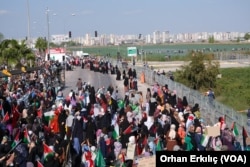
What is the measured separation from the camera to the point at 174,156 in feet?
20.9

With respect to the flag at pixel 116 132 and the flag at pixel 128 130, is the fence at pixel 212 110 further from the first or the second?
the flag at pixel 116 132

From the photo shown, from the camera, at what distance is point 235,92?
41.2 m

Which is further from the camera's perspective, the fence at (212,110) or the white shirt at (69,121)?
the fence at (212,110)

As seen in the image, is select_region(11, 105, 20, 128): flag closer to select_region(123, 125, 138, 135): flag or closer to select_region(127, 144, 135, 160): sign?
select_region(123, 125, 138, 135): flag

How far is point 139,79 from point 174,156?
106 ft

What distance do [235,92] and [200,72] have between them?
316cm

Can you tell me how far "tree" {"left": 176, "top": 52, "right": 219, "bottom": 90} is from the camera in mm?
41562

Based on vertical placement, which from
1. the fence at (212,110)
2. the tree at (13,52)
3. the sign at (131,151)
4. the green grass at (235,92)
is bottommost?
the green grass at (235,92)

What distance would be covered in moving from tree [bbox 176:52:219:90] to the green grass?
107cm

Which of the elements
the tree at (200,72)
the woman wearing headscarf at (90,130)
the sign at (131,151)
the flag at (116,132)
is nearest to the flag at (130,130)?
the flag at (116,132)

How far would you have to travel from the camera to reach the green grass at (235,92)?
33.3m

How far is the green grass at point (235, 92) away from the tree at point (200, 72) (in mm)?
1068

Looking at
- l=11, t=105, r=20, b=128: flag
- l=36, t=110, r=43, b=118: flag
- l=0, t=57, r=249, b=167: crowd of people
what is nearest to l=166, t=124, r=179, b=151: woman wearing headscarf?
l=0, t=57, r=249, b=167: crowd of people

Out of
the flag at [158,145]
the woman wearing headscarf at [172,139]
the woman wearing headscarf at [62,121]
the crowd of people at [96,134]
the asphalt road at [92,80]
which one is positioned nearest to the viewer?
the crowd of people at [96,134]
